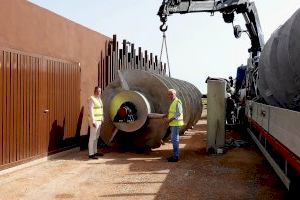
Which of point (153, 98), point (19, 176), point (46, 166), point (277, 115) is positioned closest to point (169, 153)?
point (153, 98)

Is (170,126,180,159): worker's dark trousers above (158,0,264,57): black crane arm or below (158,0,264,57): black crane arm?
below

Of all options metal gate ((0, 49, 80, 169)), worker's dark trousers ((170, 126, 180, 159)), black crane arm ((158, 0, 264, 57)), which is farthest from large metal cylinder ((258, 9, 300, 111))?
black crane arm ((158, 0, 264, 57))

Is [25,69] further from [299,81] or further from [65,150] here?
[299,81]

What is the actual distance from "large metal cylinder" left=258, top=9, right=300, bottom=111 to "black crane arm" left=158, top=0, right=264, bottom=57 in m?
5.57

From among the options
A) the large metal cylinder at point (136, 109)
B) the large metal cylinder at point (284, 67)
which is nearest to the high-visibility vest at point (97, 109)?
the large metal cylinder at point (136, 109)

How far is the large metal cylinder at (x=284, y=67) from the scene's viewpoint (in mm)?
4926

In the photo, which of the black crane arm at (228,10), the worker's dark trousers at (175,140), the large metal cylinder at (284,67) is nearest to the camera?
the large metal cylinder at (284,67)

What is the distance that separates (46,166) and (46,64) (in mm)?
2224

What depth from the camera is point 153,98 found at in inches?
408

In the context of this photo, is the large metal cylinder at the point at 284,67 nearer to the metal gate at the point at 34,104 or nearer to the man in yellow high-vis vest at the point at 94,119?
the man in yellow high-vis vest at the point at 94,119

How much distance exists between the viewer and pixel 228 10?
13211mm

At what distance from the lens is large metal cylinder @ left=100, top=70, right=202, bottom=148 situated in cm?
986

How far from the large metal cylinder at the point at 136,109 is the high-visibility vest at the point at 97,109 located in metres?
0.44

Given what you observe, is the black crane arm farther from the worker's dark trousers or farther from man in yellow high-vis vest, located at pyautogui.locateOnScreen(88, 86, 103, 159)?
the worker's dark trousers
